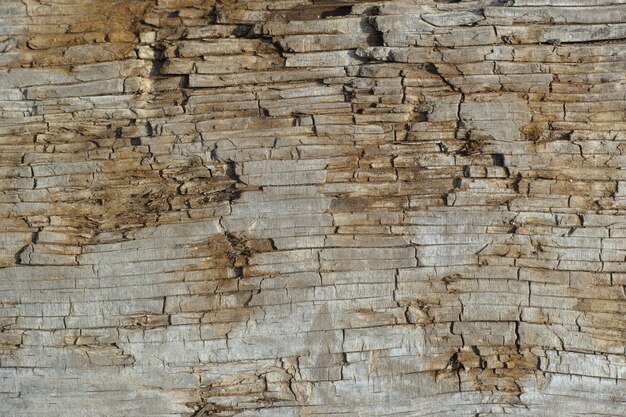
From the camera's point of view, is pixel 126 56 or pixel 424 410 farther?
pixel 126 56

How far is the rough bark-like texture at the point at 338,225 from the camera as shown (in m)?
3.35

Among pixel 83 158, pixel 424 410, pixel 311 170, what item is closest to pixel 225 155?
pixel 311 170

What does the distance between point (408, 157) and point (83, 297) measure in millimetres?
1812

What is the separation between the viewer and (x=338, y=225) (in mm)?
3414

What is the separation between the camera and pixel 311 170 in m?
3.45

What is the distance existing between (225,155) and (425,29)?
4.02ft

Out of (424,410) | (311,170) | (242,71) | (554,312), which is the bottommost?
(424,410)

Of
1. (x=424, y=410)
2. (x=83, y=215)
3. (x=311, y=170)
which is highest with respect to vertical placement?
(x=311, y=170)

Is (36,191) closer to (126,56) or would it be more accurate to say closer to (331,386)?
(126,56)

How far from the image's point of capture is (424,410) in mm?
3359

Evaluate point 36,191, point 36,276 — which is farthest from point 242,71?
point 36,276

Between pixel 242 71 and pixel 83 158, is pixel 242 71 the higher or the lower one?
the higher one

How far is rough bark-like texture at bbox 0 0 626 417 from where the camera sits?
3.35 meters

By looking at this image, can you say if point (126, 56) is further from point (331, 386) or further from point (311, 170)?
point (331, 386)
